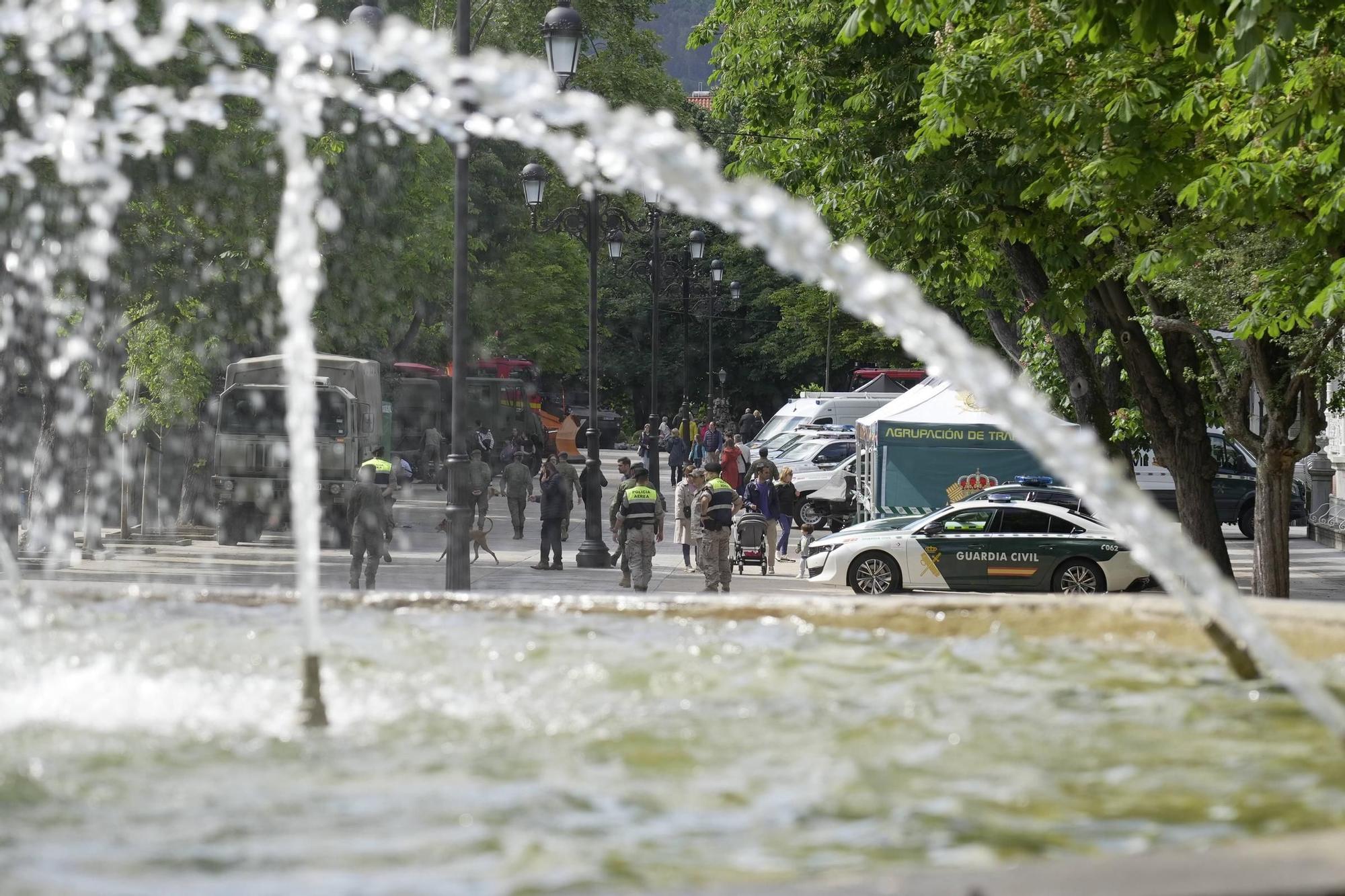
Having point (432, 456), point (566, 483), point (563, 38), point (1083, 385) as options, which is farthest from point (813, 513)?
point (563, 38)

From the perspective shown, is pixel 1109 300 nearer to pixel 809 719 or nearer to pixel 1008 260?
pixel 1008 260

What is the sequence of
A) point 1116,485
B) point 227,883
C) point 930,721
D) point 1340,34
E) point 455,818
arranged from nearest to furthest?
point 227,883 < point 455,818 < point 1116,485 < point 930,721 < point 1340,34

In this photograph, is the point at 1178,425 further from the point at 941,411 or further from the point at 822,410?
the point at 822,410

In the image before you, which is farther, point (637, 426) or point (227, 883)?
point (637, 426)

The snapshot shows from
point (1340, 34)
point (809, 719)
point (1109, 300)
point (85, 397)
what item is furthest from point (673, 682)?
point (85, 397)

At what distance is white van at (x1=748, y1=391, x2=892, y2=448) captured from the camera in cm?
4888

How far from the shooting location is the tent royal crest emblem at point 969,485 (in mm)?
26484

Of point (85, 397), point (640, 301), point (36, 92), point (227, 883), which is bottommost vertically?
point (227, 883)

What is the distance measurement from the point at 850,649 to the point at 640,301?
72.2 m

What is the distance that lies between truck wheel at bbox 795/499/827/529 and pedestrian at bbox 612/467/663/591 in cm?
1190

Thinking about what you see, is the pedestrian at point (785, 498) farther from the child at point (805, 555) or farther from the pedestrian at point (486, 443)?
the pedestrian at point (486, 443)

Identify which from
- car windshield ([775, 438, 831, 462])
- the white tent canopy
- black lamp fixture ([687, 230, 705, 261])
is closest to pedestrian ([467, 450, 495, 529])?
the white tent canopy

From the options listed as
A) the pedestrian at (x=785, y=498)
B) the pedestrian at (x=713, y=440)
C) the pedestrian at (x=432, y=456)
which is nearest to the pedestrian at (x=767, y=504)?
the pedestrian at (x=785, y=498)

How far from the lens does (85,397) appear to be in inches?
984
